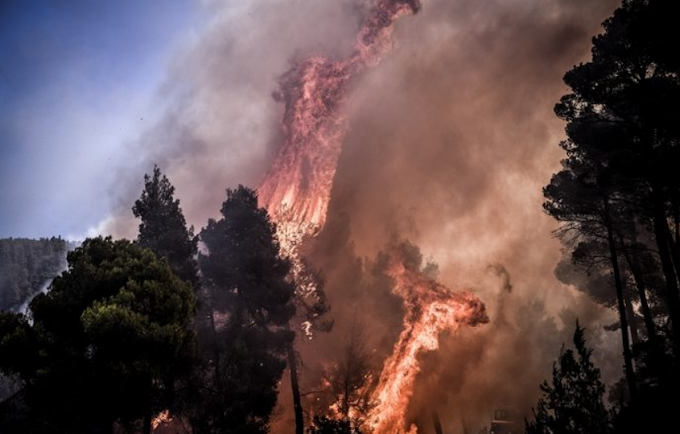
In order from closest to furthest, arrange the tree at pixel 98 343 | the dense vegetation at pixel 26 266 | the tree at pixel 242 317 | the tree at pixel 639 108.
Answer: the tree at pixel 639 108 < the tree at pixel 98 343 < the tree at pixel 242 317 < the dense vegetation at pixel 26 266

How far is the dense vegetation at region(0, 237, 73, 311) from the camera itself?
99250 mm

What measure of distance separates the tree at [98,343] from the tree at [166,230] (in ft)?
20.8

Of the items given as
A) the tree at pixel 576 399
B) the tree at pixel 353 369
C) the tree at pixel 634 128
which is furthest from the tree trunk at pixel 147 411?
the tree at pixel 353 369

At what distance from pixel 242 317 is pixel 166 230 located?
24.6 ft

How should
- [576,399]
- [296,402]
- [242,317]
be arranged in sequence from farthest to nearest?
[242,317] → [296,402] → [576,399]

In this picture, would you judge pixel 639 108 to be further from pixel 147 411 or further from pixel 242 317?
pixel 242 317

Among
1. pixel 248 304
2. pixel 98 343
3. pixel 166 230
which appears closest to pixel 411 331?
pixel 248 304

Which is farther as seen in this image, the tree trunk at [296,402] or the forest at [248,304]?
the tree trunk at [296,402]

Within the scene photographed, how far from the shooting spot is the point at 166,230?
2666cm

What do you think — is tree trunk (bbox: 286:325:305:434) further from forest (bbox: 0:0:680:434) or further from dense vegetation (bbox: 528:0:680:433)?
dense vegetation (bbox: 528:0:680:433)

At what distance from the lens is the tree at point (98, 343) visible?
1641 cm

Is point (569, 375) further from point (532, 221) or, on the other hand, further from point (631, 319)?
point (532, 221)

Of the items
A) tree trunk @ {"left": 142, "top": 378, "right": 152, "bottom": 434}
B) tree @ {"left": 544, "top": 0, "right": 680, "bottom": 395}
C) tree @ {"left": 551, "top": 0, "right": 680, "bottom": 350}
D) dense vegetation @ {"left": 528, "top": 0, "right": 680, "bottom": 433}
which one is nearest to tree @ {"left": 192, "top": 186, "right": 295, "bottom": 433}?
tree trunk @ {"left": 142, "top": 378, "right": 152, "bottom": 434}

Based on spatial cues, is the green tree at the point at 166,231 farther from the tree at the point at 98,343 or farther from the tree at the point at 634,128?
the tree at the point at 634,128
